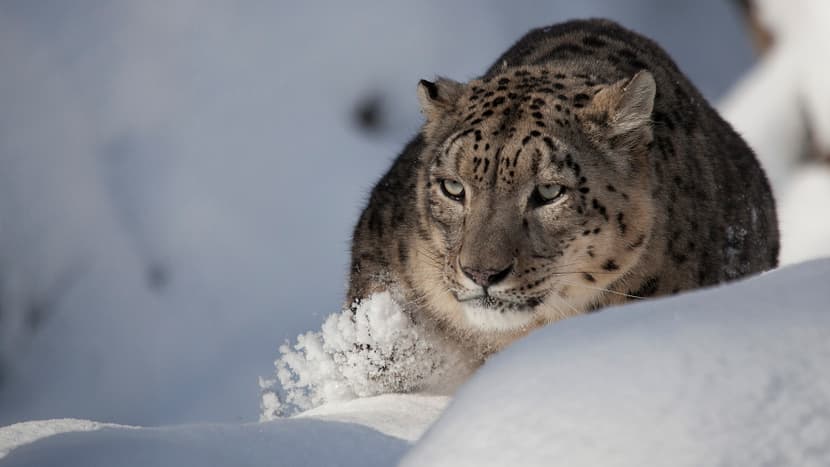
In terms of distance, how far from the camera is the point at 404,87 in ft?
40.0

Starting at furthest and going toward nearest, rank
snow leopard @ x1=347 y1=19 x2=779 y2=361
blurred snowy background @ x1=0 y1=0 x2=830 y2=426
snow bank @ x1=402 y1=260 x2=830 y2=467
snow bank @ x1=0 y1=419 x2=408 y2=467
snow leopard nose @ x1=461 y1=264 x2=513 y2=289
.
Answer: blurred snowy background @ x1=0 y1=0 x2=830 y2=426, snow leopard @ x1=347 y1=19 x2=779 y2=361, snow leopard nose @ x1=461 y1=264 x2=513 y2=289, snow bank @ x1=0 y1=419 x2=408 y2=467, snow bank @ x1=402 y1=260 x2=830 y2=467

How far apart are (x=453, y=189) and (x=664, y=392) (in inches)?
87.6

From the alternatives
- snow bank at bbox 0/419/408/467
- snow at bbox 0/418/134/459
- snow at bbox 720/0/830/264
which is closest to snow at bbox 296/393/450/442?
snow bank at bbox 0/419/408/467

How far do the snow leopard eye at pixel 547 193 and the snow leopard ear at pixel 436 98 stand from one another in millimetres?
690

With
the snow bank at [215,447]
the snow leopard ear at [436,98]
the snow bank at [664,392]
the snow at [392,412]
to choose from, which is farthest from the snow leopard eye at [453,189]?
the snow bank at [664,392]

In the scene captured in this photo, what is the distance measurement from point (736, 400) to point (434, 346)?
2.74 metres

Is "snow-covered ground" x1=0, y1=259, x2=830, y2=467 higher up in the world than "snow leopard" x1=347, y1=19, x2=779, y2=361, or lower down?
lower down

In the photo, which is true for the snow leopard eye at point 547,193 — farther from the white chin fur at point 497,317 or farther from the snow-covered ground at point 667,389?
the snow-covered ground at point 667,389

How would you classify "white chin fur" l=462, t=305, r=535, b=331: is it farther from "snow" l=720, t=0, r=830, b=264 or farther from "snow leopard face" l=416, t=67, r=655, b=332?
"snow" l=720, t=0, r=830, b=264

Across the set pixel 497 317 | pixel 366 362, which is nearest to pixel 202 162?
pixel 366 362

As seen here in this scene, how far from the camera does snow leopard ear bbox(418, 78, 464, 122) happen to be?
4.88 meters

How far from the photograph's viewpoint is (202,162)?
11562 mm

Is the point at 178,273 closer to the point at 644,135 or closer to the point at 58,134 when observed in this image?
the point at 58,134

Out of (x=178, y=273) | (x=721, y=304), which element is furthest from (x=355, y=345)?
(x=178, y=273)
